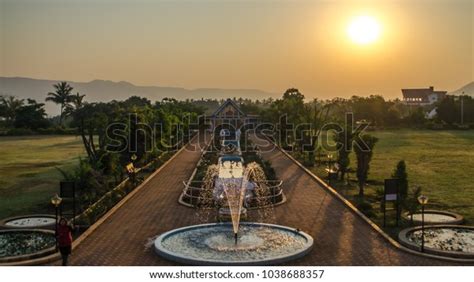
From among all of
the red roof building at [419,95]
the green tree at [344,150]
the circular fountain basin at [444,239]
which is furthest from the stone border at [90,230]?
the red roof building at [419,95]

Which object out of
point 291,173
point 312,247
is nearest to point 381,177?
point 291,173

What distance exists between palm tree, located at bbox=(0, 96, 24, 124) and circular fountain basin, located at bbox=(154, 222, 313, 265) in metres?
54.2

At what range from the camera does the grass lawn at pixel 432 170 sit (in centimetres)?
1861

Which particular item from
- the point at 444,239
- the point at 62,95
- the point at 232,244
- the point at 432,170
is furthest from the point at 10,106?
the point at 444,239

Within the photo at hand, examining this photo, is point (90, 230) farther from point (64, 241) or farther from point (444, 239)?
point (444, 239)

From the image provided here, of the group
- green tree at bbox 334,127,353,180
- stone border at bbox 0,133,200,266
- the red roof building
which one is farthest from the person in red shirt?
the red roof building

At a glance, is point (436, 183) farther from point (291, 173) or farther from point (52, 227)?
point (52, 227)

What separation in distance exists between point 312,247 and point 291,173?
1247 cm

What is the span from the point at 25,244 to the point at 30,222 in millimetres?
2397

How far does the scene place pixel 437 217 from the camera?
634 inches

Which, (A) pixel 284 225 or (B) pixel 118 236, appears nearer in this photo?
(B) pixel 118 236

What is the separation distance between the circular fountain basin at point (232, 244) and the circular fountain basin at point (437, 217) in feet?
12.3

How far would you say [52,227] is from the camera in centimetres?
1512
